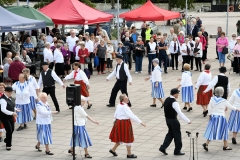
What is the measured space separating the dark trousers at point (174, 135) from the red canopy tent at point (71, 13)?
12140 millimetres

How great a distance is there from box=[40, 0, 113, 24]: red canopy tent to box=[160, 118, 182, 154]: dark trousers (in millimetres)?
12140

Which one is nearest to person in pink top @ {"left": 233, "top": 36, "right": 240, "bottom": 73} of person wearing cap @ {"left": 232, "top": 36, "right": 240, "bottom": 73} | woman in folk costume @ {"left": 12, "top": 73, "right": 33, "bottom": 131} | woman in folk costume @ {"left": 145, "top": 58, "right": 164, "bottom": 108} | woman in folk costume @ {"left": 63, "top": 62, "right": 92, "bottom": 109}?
person wearing cap @ {"left": 232, "top": 36, "right": 240, "bottom": 73}

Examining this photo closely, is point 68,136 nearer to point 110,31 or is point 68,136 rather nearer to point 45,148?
point 45,148

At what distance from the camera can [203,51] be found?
83.4 feet

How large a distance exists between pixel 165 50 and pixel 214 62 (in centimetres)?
410

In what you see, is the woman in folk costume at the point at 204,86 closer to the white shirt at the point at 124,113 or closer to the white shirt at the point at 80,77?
the white shirt at the point at 80,77

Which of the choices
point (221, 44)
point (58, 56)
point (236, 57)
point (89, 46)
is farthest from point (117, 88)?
point (221, 44)

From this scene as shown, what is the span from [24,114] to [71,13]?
10.2 meters

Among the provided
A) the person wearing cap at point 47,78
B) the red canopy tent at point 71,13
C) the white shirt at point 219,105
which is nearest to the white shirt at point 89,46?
the red canopy tent at point 71,13

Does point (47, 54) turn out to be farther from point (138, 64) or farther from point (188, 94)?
point (188, 94)

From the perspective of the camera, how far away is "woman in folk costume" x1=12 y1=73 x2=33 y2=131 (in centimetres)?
1454

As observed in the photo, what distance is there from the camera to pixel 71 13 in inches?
950

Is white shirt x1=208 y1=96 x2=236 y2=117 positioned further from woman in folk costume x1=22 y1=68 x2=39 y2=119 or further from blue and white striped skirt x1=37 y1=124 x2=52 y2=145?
woman in folk costume x1=22 y1=68 x2=39 y2=119

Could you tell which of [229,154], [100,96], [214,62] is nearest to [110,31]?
[214,62]
